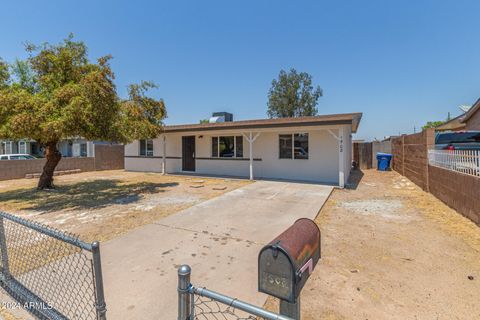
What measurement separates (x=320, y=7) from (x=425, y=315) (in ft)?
40.4

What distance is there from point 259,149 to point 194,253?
352 inches

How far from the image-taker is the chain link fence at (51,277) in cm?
191

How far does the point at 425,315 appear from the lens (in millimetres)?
2416

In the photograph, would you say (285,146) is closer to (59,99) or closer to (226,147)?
(226,147)

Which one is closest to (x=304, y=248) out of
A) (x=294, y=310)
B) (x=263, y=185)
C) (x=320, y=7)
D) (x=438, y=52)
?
(x=294, y=310)

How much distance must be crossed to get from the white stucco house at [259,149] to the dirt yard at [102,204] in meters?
2.23

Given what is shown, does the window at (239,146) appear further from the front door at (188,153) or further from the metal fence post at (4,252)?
the metal fence post at (4,252)

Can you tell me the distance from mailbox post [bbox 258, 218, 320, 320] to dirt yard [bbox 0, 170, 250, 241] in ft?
14.4

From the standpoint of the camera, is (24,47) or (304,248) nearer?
(304,248)

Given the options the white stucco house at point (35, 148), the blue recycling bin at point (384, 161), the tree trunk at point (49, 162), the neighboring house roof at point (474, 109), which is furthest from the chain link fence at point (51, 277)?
the white stucco house at point (35, 148)

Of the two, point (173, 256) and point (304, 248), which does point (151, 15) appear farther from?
point (304, 248)

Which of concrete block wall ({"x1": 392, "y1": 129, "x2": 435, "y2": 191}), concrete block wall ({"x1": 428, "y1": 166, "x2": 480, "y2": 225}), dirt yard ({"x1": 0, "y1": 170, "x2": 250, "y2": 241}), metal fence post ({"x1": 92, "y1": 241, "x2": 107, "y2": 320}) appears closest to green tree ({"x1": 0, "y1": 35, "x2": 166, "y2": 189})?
dirt yard ({"x1": 0, "y1": 170, "x2": 250, "y2": 241})

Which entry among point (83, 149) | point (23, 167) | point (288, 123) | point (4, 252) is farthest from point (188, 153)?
point (83, 149)

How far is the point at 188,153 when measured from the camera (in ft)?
47.6
